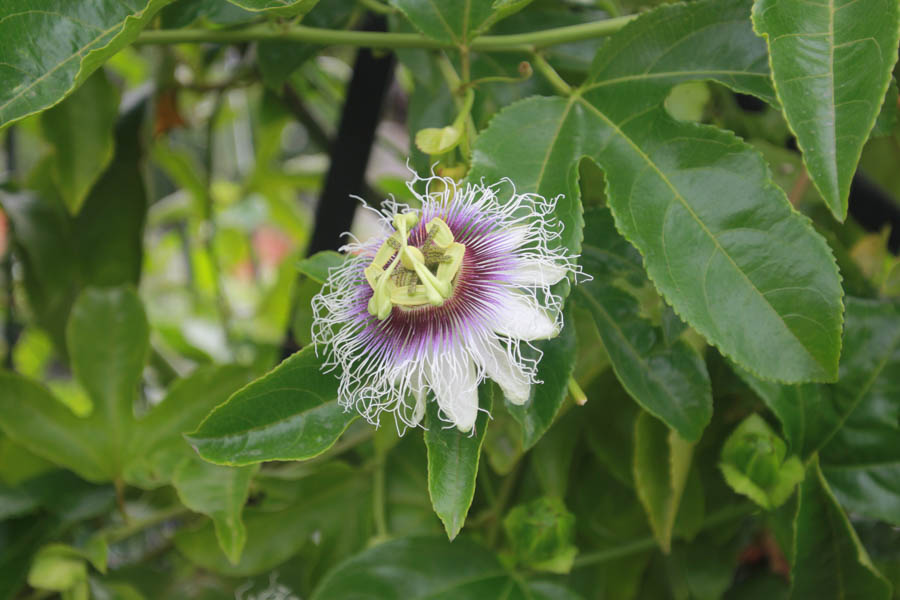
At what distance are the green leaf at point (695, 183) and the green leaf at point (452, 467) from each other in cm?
14

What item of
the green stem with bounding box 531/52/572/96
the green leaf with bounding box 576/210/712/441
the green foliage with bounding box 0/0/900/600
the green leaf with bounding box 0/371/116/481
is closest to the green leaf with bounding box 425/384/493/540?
the green foliage with bounding box 0/0/900/600

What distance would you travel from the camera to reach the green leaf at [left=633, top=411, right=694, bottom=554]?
1.96ft

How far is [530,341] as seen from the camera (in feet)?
1.56

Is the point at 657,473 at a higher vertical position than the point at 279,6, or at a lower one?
lower

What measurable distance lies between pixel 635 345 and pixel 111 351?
0.51m

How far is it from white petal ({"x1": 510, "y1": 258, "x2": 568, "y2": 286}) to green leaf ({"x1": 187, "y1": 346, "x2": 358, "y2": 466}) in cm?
13

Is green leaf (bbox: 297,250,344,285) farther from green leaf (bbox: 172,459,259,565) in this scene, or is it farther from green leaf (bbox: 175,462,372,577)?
green leaf (bbox: 175,462,372,577)

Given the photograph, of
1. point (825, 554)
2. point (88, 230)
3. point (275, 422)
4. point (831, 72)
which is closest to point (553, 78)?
point (831, 72)

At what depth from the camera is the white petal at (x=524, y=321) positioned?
449 millimetres

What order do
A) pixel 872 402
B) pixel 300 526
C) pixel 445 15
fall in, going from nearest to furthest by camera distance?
1. pixel 445 15
2. pixel 872 402
3. pixel 300 526

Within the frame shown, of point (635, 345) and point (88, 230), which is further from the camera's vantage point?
point (88, 230)

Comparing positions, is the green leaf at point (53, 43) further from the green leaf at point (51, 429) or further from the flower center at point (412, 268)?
the green leaf at point (51, 429)

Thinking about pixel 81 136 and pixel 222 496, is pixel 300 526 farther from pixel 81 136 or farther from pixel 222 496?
pixel 81 136

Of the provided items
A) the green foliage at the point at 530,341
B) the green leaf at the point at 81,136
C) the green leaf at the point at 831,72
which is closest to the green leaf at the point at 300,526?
the green foliage at the point at 530,341
